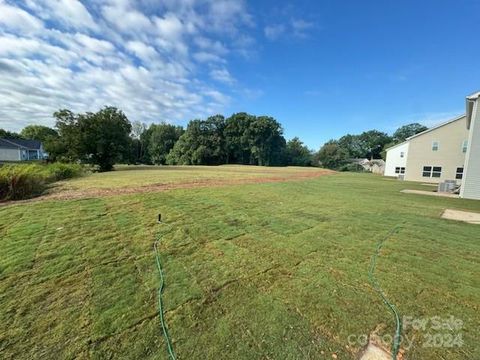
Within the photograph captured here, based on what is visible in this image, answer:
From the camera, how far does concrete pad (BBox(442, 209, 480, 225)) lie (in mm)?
6688

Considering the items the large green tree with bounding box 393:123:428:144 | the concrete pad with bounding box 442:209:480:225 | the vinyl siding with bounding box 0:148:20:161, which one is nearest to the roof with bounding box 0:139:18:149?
the vinyl siding with bounding box 0:148:20:161

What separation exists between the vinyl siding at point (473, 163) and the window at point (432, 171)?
11.5 meters

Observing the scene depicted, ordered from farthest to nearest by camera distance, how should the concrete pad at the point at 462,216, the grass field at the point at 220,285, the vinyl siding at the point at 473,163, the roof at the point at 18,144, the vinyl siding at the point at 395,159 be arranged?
the roof at the point at 18,144, the vinyl siding at the point at 395,159, the vinyl siding at the point at 473,163, the concrete pad at the point at 462,216, the grass field at the point at 220,285

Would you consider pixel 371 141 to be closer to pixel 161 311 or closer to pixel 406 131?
pixel 406 131

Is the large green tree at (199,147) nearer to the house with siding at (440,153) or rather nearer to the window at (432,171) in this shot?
the house with siding at (440,153)

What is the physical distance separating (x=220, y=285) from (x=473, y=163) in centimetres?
1421

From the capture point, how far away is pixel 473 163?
11.1m

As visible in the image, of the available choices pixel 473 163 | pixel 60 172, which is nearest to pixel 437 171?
pixel 473 163

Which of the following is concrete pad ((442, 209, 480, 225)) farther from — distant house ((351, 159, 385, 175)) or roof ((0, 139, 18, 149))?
roof ((0, 139, 18, 149))

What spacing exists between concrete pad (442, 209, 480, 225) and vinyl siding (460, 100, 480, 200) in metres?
4.96

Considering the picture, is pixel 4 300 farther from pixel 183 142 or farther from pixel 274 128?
pixel 274 128

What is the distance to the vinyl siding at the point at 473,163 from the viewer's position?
10852mm

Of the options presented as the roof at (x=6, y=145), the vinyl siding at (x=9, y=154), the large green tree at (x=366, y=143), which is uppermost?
the large green tree at (x=366, y=143)

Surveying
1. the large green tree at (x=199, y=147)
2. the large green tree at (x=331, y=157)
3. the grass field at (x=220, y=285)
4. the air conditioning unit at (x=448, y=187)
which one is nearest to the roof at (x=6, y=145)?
the large green tree at (x=199, y=147)
